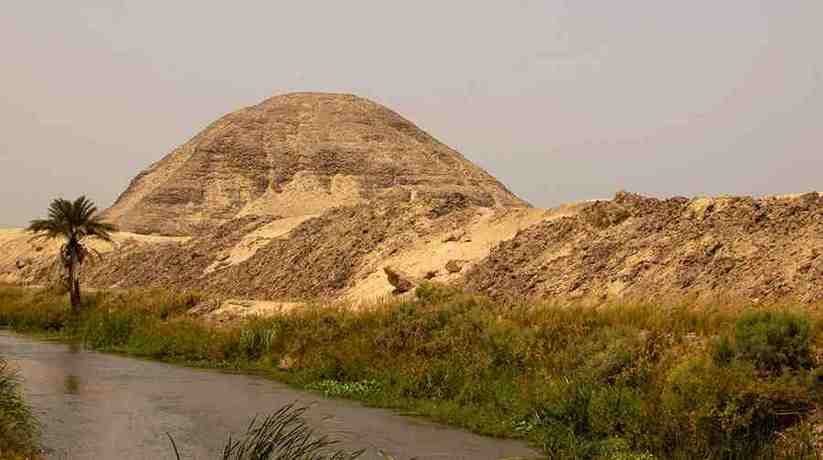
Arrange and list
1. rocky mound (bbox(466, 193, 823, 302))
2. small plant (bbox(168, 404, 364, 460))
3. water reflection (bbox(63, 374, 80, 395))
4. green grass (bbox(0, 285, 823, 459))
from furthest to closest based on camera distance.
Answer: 1. rocky mound (bbox(466, 193, 823, 302))
2. water reflection (bbox(63, 374, 80, 395))
3. green grass (bbox(0, 285, 823, 459))
4. small plant (bbox(168, 404, 364, 460))

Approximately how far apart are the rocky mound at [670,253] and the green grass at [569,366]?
431 cm

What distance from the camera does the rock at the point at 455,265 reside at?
A: 33031 millimetres

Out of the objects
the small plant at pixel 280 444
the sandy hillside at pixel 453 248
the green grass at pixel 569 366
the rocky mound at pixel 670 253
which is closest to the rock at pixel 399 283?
the sandy hillside at pixel 453 248

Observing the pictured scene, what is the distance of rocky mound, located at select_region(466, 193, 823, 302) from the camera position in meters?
21.9

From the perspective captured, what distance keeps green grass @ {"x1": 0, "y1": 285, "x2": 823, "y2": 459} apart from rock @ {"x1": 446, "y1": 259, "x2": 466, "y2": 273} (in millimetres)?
8974

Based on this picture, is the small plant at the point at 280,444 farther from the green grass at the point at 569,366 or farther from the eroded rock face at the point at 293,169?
the eroded rock face at the point at 293,169

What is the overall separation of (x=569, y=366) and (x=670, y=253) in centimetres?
1061

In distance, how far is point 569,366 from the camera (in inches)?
641

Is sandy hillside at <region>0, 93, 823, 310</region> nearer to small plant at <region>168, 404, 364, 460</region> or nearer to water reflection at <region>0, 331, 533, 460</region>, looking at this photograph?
water reflection at <region>0, 331, 533, 460</region>

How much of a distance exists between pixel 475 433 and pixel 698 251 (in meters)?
12.0

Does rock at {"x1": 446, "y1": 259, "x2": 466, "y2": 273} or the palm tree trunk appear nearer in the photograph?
rock at {"x1": 446, "y1": 259, "x2": 466, "y2": 273}

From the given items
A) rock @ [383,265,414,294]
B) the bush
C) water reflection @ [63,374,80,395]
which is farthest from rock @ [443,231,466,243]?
the bush

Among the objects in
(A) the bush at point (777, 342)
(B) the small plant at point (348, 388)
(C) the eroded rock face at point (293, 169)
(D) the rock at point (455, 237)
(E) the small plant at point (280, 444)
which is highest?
(C) the eroded rock face at point (293, 169)

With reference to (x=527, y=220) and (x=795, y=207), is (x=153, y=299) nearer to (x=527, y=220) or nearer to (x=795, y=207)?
(x=527, y=220)
